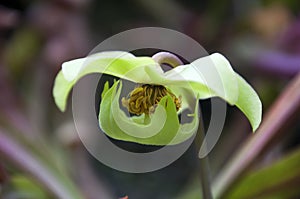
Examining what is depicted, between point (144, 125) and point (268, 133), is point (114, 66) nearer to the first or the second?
point (144, 125)

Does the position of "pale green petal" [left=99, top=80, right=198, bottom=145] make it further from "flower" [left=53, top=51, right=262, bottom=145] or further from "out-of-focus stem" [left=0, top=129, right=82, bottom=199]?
"out-of-focus stem" [left=0, top=129, right=82, bottom=199]

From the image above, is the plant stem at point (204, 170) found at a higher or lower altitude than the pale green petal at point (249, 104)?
lower

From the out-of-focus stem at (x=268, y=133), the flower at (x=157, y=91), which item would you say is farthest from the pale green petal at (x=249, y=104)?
the out-of-focus stem at (x=268, y=133)

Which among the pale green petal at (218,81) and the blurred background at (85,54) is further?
the blurred background at (85,54)

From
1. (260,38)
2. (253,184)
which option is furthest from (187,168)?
(260,38)

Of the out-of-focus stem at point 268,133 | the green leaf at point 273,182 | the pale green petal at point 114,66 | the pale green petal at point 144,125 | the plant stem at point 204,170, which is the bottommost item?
the green leaf at point 273,182

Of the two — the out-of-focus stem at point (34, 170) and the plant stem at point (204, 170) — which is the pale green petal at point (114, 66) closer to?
the plant stem at point (204, 170)

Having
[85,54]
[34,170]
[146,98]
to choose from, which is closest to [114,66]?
[146,98]
